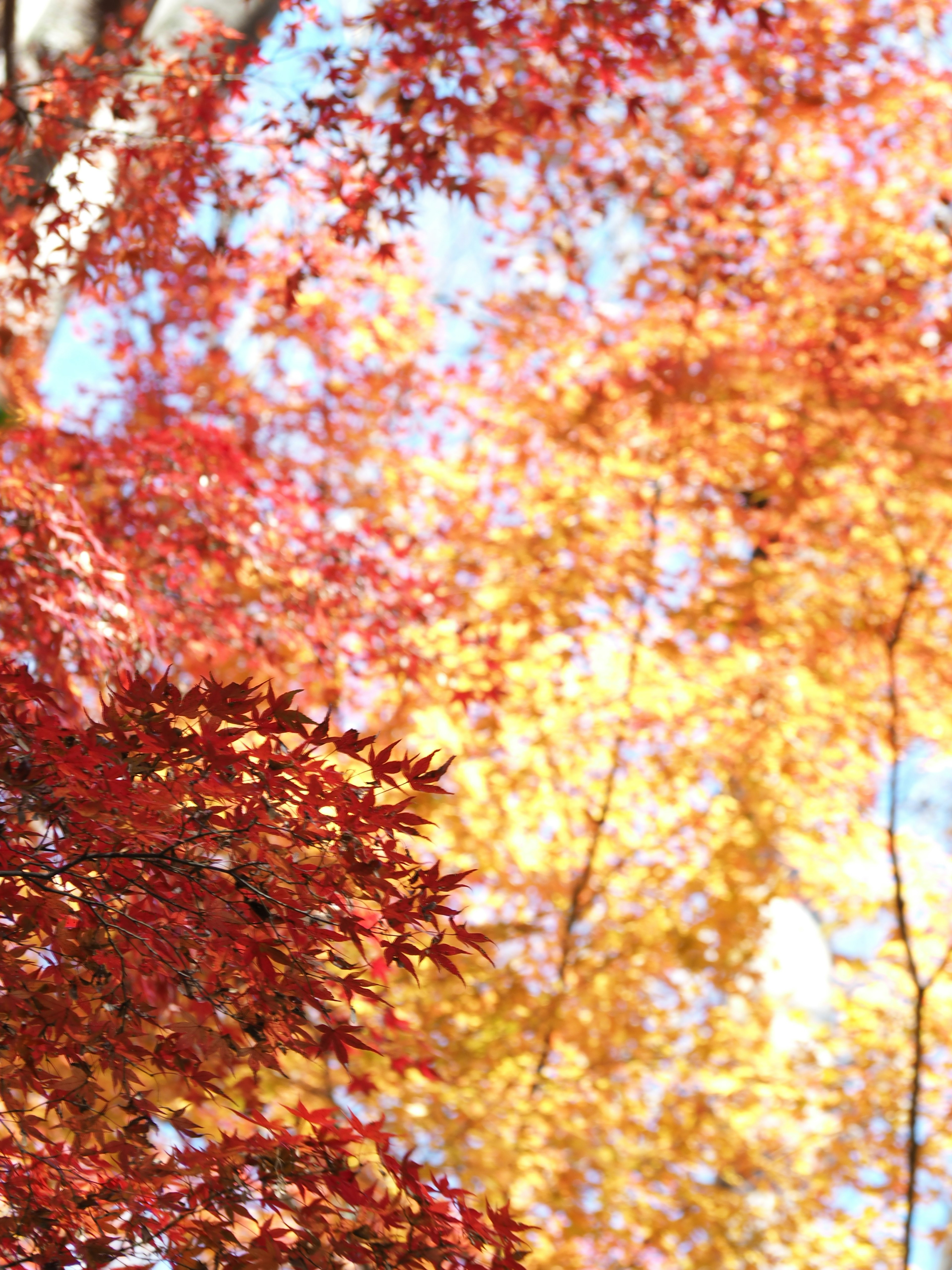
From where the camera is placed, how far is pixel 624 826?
7.18 m

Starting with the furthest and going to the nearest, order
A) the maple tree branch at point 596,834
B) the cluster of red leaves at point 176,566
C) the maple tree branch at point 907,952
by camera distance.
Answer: the maple tree branch at point 596,834, the maple tree branch at point 907,952, the cluster of red leaves at point 176,566

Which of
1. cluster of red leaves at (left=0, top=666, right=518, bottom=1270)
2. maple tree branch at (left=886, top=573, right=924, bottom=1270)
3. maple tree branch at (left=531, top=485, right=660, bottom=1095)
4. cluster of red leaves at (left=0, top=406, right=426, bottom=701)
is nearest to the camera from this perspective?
cluster of red leaves at (left=0, top=666, right=518, bottom=1270)

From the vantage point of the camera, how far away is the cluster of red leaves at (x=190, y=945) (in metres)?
1.81

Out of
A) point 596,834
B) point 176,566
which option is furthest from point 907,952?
point 176,566

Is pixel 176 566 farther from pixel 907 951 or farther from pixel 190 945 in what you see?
pixel 907 951

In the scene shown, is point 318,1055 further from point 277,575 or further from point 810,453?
point 810,453

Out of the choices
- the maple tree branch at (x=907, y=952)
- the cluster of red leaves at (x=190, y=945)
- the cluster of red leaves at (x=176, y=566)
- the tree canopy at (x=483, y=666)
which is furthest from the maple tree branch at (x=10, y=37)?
the maple tree branch at (x=907, y=952)

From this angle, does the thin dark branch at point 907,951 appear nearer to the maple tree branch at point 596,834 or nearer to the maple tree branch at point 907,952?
the maple tree branch at point 907,952

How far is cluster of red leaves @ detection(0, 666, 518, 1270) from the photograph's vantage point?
1.81 metres

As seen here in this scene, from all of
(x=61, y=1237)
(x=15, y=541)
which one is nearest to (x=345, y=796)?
(x=61, y=1237)

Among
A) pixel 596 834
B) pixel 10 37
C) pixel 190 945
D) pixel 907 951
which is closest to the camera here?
pixel 190 945

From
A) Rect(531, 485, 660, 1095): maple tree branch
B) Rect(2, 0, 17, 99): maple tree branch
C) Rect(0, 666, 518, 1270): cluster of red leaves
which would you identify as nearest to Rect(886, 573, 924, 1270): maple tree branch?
Rect(531, 485, 660, 1095): maple tree branch

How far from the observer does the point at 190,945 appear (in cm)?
189

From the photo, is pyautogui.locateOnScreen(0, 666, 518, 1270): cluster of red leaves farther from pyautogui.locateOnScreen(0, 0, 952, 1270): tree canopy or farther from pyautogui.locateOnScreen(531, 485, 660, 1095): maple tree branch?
pyautogui.locateOnScreen(531, 485, 660, 1095): maple tree branch
